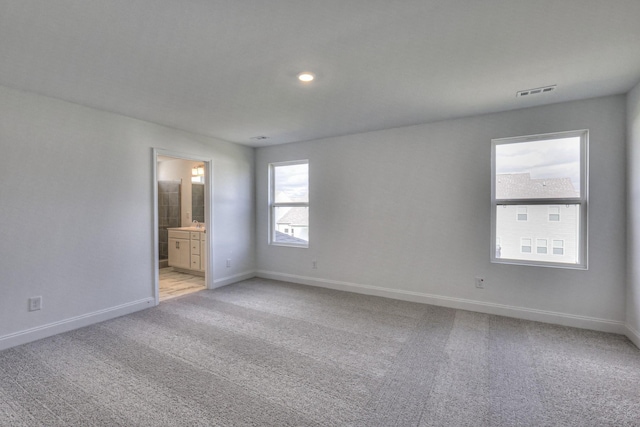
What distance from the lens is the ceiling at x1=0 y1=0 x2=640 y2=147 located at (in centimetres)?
169

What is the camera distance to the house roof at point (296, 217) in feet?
16.5

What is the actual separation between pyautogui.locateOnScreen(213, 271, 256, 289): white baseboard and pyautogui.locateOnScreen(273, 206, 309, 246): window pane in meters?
0.77

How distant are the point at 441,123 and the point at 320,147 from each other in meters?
1.83

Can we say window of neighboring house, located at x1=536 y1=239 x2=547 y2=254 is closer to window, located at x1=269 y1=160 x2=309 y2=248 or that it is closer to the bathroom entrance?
window, located at x1=269 y1=160 x2=309 y2=248

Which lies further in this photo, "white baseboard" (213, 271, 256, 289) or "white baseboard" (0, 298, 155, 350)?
"white baseboard" (213, 271, 256, 289)

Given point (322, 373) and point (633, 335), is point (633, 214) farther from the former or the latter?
point (322, 373)

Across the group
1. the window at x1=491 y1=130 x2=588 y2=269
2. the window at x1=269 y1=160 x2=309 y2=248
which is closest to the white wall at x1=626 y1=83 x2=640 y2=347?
the window at x1=491 y1=130 x2=588 y2=269

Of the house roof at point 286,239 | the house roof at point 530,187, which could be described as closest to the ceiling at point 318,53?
the house roof at point 530,187

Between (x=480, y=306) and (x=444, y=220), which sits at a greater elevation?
(x=444, y=220)

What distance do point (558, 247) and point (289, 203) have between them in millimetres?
3718

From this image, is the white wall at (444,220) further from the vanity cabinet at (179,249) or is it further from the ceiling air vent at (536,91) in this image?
the vanity cabinet at (179,249)

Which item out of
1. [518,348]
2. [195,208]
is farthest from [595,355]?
[195,208]

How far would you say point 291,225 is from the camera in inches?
204

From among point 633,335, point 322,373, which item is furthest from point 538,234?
point 322,373
